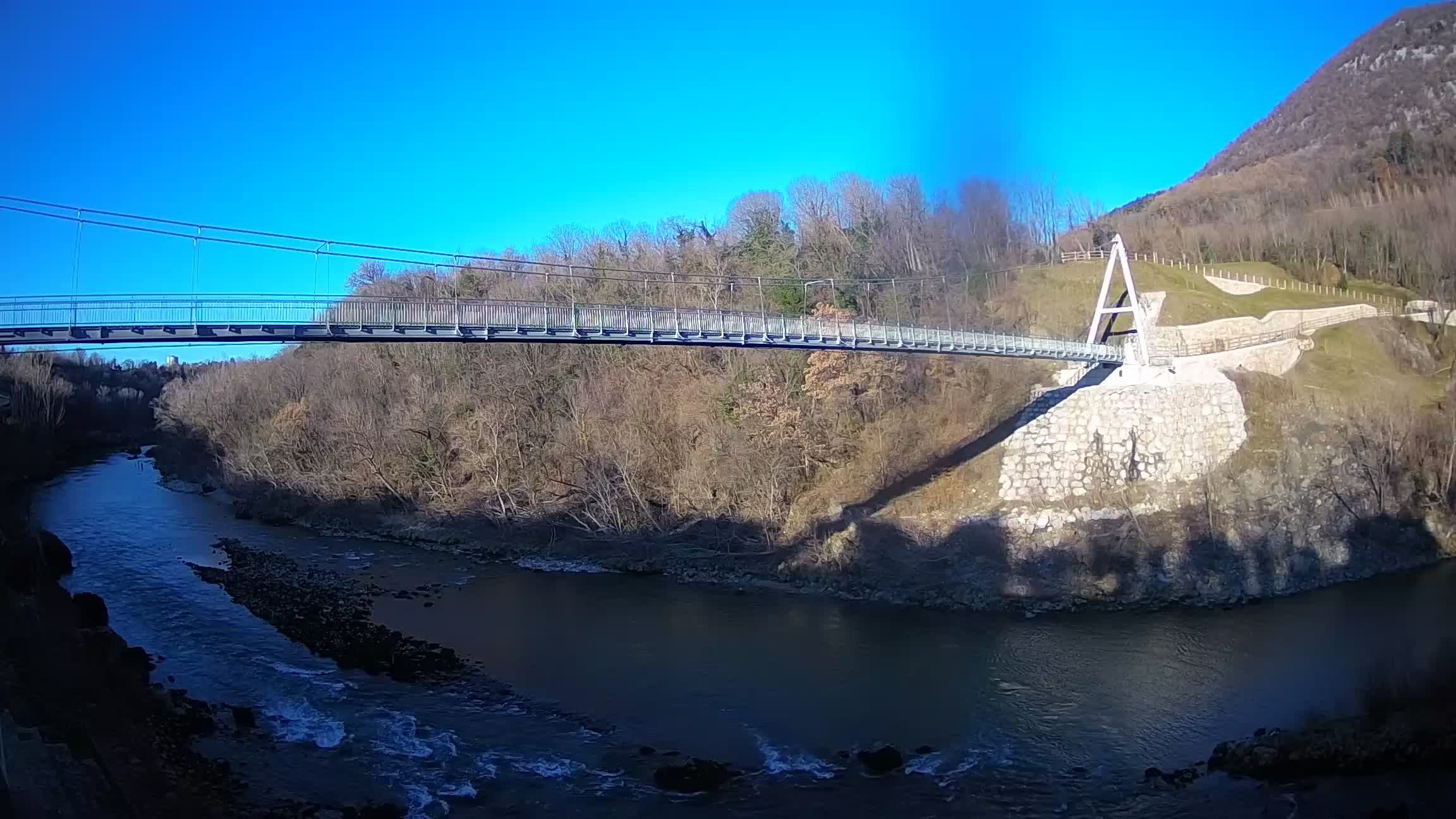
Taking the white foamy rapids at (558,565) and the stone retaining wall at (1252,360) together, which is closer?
the white foamy rapids at (558,565)

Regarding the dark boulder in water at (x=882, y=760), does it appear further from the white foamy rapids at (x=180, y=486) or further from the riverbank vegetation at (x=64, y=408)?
the white foamy rapids at (x=180, y=486)

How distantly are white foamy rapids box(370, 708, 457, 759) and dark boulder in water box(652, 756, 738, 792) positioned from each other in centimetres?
240

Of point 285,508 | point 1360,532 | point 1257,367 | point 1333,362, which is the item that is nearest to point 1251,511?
point 1360,532

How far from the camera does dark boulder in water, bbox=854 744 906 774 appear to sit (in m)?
8.14

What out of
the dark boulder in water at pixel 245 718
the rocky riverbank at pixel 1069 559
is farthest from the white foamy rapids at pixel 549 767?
the rocky riverbank at pixel 1069 559

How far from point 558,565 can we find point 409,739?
872 cm

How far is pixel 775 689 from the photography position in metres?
10.3

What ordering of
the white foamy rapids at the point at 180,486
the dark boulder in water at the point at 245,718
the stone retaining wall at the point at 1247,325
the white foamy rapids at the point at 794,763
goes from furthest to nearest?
1. the white foamy rapids at the point at 180,486
2. the stone retaining wall at the point at 1247,325
3. the dark boulder in water at the point at 245,718
4. the white foamy rapids at the point at 794,763

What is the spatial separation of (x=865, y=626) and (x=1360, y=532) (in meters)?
10.2

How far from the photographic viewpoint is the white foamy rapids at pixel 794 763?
319 inches

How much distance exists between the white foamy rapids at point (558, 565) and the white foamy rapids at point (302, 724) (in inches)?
293

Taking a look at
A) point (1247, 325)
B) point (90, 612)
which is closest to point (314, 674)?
point (90, 612)

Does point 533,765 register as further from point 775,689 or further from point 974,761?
point 974,761

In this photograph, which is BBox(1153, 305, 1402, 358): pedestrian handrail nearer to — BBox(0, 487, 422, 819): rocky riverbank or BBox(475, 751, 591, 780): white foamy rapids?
BBox(475, 751, 591, 780): white foamy rapids
